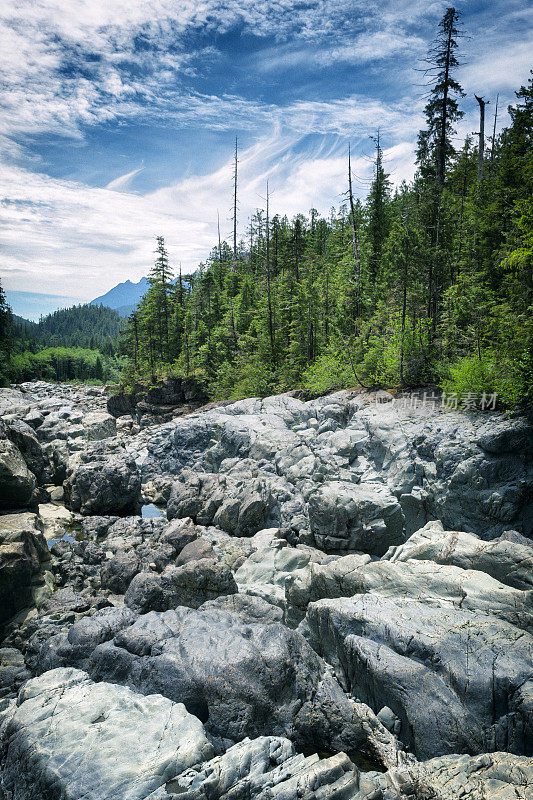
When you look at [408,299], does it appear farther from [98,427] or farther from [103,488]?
[98,427]

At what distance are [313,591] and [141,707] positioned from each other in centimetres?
597

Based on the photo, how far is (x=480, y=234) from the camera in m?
24.6

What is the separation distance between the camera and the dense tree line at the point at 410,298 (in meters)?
16.3

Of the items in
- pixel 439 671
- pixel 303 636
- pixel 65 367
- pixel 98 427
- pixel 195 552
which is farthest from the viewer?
pixel 65 367

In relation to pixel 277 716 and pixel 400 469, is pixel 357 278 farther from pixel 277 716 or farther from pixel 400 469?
pixel 277 716

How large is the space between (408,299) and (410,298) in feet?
0.40

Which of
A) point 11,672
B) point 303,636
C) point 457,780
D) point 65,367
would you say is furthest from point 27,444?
point 65,367

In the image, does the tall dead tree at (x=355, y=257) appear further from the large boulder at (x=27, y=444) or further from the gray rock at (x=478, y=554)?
the large boulder at (x=27, y=444)

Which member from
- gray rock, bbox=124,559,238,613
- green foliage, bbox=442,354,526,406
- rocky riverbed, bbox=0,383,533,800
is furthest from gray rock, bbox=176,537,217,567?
green foliage, bbox=442,354,526,406

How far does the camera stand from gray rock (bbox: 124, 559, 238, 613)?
13422 mm

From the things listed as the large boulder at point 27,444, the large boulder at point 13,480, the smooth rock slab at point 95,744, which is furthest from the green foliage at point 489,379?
the large boulder at point 27,444

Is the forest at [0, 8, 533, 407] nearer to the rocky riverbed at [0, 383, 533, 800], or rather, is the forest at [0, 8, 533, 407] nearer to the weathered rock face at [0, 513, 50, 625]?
the rocky riverbed at [0, 383, 533, 800]

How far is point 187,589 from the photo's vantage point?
13.5 metres

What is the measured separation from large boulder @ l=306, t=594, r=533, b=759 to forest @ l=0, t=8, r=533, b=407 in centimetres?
956
